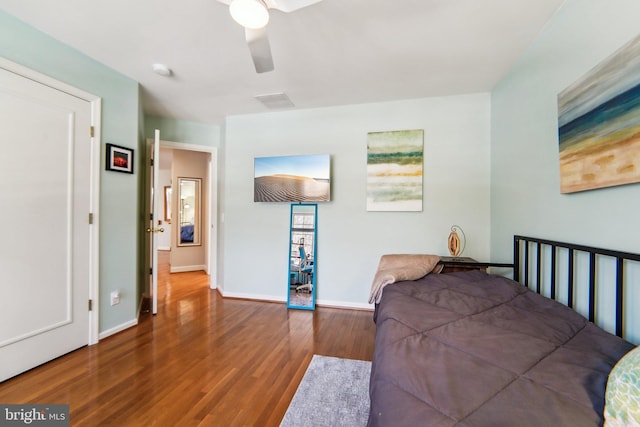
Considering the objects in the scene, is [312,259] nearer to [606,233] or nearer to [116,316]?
[116,316]

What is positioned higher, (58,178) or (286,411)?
(58,178)

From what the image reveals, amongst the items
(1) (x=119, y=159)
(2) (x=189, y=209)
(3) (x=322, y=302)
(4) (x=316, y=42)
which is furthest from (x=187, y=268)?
(4) (x=316, y=42)

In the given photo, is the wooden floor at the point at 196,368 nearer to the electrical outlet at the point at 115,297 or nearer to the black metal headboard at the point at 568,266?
the electrical outlet at the point at 115,297

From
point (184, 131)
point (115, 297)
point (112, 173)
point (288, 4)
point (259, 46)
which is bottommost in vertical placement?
point (115, 297)

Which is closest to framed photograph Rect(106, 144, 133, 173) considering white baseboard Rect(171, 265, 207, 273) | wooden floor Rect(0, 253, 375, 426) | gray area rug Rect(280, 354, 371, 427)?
wooden floor Rect(0, 253, 375, 426)

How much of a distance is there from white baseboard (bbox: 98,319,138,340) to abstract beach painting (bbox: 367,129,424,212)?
282cm

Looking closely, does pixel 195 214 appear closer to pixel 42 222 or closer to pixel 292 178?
pixel 292 178

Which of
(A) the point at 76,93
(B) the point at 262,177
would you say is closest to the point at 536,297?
(B) the point at 262,177

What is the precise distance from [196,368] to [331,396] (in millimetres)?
1039

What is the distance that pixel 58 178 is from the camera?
197cm

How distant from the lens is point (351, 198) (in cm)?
305

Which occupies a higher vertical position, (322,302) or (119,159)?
(119,159)

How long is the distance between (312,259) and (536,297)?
84.0 inches

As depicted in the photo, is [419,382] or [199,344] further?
[199,344]
